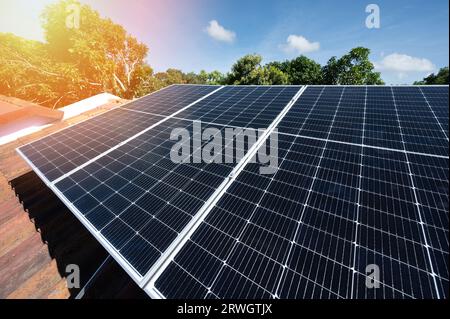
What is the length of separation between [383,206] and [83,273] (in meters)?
8.10

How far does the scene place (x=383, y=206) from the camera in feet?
14.7

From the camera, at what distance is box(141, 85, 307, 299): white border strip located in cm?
386

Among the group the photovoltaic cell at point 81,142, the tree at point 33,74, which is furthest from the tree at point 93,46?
the photovoltaic cell at point 81,142

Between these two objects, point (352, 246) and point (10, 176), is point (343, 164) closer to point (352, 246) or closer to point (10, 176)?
point (352, 246)

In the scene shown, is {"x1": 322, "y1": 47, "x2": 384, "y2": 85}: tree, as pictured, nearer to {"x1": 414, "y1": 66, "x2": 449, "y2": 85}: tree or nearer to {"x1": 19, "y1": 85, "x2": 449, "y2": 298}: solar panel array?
{"x1": 414, "y1": 66, "x2": 449, "y2": 85}: tree

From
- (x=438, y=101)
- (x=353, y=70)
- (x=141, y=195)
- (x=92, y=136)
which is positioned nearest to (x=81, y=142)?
(x=92, y=136)

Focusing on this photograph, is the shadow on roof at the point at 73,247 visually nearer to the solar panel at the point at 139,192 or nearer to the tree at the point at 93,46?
the solar panel at the point at 139,192

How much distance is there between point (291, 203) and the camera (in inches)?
195

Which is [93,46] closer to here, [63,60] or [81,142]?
[63,60]

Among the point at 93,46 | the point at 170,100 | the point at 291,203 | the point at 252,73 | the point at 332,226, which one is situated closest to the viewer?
the point at 332,226

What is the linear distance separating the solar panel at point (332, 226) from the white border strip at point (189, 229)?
71mm

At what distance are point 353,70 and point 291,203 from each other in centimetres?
4713

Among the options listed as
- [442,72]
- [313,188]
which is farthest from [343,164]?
[442,72]

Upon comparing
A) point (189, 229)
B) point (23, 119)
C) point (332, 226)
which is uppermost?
point (23, 119)
